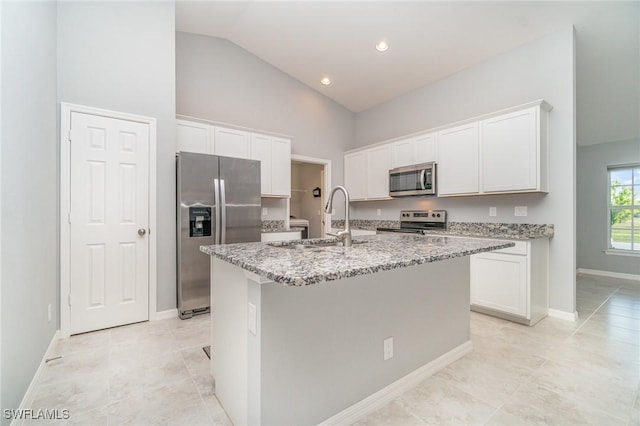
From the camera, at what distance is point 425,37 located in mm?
3582

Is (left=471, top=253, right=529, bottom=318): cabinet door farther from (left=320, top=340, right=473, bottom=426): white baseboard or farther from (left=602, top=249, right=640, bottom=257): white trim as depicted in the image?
(left=602, top=249, right=640, bottom=257): white trim

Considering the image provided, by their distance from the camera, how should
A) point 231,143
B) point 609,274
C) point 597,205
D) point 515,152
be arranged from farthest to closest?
point 597,205 < point 609,274 < point 231,143 < point 515,152

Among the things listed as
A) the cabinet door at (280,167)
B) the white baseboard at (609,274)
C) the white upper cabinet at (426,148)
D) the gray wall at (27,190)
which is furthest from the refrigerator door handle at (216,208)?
the white baseboard at (609,274)

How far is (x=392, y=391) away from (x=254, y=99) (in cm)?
430

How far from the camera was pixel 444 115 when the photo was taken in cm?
433

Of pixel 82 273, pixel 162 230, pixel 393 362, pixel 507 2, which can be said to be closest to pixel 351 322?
pixel 393 362

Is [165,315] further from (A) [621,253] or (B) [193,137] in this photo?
(A) [621,253]

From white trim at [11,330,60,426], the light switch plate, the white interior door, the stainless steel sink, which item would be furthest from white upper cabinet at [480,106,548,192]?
white trim at [11,330,60,426]

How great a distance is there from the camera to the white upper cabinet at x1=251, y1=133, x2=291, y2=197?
13.8 ft

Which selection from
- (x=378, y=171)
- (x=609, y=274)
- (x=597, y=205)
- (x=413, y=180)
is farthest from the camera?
(x=597, y=205)

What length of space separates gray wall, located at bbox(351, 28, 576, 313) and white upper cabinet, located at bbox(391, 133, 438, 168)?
470mm

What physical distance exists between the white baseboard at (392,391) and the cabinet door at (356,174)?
10.8ft

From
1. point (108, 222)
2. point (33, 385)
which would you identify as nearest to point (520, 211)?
point (108, 222)


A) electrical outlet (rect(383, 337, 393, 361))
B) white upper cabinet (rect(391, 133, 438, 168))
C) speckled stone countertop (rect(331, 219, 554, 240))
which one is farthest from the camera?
white upper cabinet (rect(391, 133, 438, 168))
